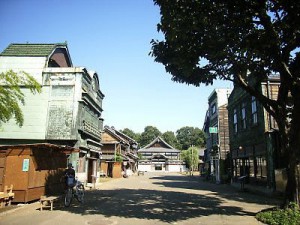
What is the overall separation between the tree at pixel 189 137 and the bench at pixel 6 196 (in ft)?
367

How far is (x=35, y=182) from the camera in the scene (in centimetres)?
1546

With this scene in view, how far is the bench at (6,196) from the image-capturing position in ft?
43.1

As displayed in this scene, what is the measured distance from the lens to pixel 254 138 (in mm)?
23984

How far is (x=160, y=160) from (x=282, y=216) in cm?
7572

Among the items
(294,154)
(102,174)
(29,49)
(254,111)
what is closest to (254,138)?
(254,111)

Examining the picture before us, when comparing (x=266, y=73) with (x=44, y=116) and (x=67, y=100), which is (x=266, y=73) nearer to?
(x=67, y=100)

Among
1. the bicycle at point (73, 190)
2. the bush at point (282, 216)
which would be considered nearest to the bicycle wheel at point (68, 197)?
the bicycle at point (73, 190)

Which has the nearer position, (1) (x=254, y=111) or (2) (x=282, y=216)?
(2) (x=282, y=216)

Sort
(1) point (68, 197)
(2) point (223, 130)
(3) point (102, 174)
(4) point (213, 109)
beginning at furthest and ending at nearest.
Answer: (3) point (102, 174) → (4) point (213, 109) → (2) point (223, 130) → (1) point (68, 197)

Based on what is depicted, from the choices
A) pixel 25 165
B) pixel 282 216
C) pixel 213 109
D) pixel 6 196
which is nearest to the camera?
pixel 282 216

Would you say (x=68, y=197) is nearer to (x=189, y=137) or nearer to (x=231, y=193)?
(x=231, y=193)

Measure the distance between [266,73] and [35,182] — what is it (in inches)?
514

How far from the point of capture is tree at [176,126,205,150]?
4875 inches

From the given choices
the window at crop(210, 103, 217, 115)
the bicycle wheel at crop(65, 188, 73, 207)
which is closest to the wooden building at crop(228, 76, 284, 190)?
the window at crop(210, 103, 217, 115)
